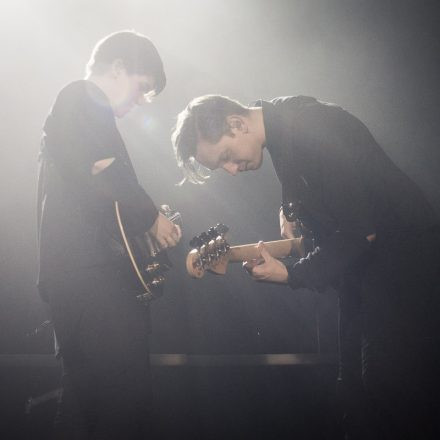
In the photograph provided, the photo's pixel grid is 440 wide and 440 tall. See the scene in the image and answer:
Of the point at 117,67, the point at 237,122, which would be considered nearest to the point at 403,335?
the point at 237,122

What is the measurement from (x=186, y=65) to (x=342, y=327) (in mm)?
2123

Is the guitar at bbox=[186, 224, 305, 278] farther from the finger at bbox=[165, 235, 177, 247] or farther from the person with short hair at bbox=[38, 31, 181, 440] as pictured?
the person with short hair at bbox=[38, 31, 181, 440]

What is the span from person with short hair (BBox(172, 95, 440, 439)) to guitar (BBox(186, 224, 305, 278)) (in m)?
0.53

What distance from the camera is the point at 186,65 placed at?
9.08ft

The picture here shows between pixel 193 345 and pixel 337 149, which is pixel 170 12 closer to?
pixel 337 149

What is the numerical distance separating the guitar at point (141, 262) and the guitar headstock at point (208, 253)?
0.59 ft

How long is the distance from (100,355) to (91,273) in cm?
29

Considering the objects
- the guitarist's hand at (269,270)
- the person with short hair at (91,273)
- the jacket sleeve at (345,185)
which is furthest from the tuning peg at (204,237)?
the jacket sleeve at (345,185)

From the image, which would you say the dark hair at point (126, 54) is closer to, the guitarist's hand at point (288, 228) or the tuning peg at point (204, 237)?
the tuning peg at point (204, 237)

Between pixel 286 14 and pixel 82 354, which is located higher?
pixel 286 14

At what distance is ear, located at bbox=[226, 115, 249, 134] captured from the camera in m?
1.63

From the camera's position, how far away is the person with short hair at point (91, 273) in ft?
4.37

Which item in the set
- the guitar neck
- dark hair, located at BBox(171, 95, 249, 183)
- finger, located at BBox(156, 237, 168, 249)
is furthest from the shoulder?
the guitar neck

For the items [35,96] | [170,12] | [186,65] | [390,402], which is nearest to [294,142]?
[390,402]
